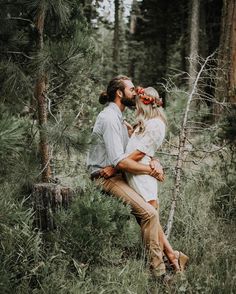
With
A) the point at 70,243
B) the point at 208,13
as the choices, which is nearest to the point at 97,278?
the point at 70,243

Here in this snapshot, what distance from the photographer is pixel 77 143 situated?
3.62m

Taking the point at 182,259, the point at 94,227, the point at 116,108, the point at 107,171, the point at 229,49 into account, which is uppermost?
the point at 229,49

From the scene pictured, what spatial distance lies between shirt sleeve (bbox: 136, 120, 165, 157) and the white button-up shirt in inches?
7.6

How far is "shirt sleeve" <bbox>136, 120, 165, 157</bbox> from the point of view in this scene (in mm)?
4137

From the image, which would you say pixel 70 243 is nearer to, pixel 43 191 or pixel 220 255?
pixel 43 191

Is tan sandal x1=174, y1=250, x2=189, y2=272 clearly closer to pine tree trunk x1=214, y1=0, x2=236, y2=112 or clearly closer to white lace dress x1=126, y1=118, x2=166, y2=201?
white lace dress x1=126, y1=118, x2=166, y2=201

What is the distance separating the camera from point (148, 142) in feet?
13.6

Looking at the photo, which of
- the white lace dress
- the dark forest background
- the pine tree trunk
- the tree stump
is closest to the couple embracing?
the white lace dress

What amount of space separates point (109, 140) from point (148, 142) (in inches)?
15.1

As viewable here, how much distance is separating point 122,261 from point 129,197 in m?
0.68

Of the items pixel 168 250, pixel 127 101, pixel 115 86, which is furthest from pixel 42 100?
pixel 168 250

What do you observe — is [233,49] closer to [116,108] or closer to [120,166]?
[116,108]

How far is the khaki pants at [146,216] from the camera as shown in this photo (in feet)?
13.5

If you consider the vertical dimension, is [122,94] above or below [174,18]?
below
